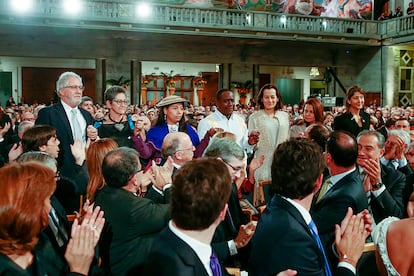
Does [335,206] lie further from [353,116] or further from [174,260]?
[353,116]

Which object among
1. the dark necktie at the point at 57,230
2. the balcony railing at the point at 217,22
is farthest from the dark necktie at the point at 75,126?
the balcony railing at the point at 217,22

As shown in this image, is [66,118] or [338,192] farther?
[66,118]

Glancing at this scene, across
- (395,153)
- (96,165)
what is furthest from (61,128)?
(395,153)

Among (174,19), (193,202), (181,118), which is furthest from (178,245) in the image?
(174,19)

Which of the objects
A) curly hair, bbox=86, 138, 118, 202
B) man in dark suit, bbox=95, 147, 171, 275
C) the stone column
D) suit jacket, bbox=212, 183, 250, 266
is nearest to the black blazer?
curly hair, bbox=86, 138, 118, 202

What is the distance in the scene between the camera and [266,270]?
1.89m

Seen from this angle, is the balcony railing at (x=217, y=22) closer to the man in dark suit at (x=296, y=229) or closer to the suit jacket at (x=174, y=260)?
the man in dark suit at (x=296, y=229)

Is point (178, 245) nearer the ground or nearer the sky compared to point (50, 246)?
nearer the sky

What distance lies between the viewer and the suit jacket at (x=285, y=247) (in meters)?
1.85

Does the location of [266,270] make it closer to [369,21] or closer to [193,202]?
[193,202]

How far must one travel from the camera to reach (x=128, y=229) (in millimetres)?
2451

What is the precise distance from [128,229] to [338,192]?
121 cm

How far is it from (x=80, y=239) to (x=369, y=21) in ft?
69.9

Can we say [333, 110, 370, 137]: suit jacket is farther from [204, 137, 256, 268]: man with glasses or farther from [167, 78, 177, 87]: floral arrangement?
[167, 78, 177, 87]: floral arrangement
